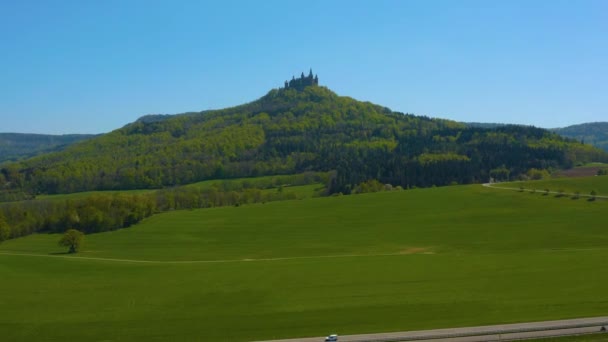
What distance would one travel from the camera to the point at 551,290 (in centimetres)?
3706

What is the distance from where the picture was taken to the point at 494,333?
26.9 meters

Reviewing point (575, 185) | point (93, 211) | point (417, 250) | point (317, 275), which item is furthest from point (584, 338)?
point (575, 185)

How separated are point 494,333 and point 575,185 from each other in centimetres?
7642

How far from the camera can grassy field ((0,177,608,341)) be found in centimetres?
3250

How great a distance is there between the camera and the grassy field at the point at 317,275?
107ft

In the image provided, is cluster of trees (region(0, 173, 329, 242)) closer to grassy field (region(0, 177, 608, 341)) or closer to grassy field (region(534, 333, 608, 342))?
grassy field (region(0, 177, 608, 341))

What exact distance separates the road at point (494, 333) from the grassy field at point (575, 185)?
66150 millimetres

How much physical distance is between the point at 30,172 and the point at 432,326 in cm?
16549

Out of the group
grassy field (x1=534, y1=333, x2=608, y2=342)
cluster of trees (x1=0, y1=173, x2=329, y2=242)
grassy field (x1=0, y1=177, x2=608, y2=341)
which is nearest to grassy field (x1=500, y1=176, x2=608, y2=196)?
grassy field (x1=0, y1=177, x2=608, y2=341)

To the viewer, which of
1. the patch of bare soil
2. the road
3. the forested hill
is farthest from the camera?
the forested hill

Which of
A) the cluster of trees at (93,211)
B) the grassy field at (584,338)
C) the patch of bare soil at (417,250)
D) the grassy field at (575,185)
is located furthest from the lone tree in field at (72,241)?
the grassy field at (575,185)

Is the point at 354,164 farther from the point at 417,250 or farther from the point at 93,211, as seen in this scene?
the point at 417,250

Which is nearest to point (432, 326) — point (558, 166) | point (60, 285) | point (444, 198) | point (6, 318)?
point (6, 318)

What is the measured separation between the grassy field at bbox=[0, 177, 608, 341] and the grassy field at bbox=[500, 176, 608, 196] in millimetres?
9342
